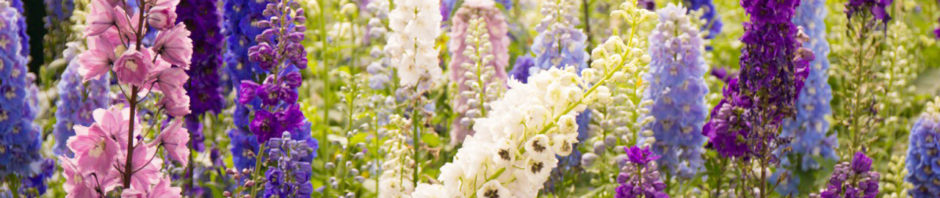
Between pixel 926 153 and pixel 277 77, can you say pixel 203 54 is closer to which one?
pixel 277 77

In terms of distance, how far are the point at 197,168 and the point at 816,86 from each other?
2.75 m

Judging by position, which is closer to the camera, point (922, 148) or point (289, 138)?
point (289, 138)

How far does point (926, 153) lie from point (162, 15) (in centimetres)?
340

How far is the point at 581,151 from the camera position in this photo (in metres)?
5.21

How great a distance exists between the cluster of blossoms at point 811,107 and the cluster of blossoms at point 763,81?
146cm

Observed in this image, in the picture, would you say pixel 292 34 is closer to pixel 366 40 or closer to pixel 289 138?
pixel 289 138

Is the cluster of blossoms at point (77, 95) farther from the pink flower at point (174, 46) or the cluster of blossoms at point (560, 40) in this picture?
the pink flower at point (174, 46)

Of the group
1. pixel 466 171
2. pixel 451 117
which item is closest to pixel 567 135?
pixel 466 171

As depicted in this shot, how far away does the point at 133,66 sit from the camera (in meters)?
2.43

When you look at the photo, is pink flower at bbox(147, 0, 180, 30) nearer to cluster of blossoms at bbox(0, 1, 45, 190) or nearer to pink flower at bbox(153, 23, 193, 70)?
pink flower at bbox(153, 23, 193, 70)

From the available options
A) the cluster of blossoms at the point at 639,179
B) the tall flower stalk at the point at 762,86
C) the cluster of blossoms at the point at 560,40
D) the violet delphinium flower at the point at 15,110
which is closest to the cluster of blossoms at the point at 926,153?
the tall flower stalk at the point at 762,86

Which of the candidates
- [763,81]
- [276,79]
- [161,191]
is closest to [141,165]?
[161,191]

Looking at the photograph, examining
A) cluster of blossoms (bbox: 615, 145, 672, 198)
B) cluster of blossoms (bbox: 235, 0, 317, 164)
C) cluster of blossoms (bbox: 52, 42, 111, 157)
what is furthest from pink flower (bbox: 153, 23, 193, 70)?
cluster of blossoms (bbox: 52, 42, 111, 157)

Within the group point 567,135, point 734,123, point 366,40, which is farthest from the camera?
point 366,40
